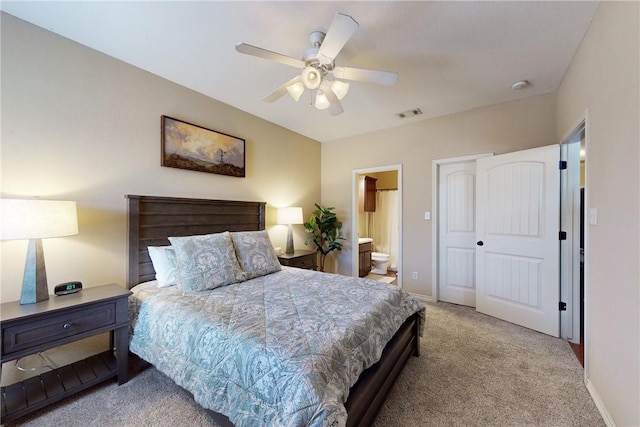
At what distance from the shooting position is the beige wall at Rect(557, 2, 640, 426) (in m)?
1.31

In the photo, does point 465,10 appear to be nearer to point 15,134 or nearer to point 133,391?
point 15,134

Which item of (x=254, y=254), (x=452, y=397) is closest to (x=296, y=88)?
(x=254, y=254)

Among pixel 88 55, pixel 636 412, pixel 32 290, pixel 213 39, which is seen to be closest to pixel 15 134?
pixel 88 55

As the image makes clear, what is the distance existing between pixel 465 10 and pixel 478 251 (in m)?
2.59

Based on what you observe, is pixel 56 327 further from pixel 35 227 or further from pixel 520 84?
pixel 520 84

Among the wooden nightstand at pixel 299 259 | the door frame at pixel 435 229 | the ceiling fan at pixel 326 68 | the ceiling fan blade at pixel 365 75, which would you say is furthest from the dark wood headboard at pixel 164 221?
the door frame at pixel 435 229

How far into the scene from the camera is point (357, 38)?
2023 mm

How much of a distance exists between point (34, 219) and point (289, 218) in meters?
2.49

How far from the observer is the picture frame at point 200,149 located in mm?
2650

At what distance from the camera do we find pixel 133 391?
1.83 m

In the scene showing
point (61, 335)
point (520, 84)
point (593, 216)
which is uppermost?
point (520, 84)

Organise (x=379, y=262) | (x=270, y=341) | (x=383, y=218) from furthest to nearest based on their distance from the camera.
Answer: (x=383, y=218)
(x=379, y=262)
(x=270, y=341)

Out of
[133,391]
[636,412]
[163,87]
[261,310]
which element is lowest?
[133,391]

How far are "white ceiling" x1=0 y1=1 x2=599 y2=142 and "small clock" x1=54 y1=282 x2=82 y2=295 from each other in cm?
192
